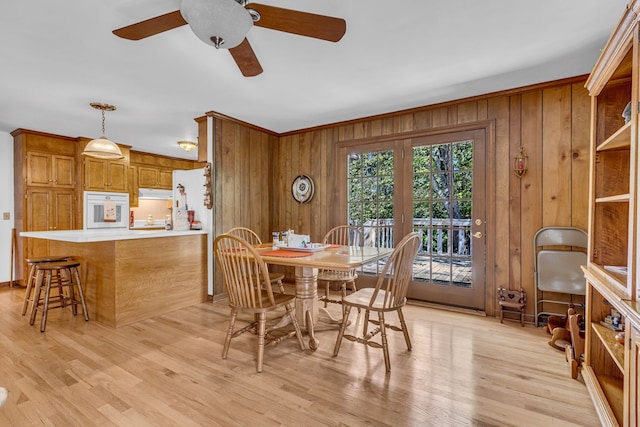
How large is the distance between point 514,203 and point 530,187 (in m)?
0.21

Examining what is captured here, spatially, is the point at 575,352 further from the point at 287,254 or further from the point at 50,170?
the point at 50,170

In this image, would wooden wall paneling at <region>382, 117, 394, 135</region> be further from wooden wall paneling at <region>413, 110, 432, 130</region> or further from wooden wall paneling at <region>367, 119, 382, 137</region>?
wooden wall paneling at <region>413, 110, 432, 130</region>

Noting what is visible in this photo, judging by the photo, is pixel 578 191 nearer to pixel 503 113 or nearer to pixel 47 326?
pixel 503 113

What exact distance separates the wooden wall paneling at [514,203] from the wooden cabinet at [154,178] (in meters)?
6.10

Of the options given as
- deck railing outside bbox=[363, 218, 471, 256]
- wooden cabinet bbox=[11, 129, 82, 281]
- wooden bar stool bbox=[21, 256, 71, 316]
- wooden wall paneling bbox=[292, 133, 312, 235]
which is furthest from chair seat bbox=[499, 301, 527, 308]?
wooden cabinet bbox=[11, 129, 82, 281]

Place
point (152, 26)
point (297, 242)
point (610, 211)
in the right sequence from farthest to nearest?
point (297, 242) < point (610, 211) < point (152, 26)

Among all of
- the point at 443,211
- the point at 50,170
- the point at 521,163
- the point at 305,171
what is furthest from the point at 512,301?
the point at 50,170

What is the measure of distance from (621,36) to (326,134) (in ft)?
10.5

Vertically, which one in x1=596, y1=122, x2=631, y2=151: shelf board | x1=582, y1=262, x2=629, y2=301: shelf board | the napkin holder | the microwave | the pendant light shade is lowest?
x1=582, y1=262, x2=629, y2=301: shelf board

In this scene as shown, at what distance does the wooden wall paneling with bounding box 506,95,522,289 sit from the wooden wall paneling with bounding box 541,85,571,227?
0.21m

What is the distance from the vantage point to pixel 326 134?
436 cm

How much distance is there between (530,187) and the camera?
3.02m

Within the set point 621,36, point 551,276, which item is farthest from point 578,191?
point 621,36

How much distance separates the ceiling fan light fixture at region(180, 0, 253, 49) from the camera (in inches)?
51.4
